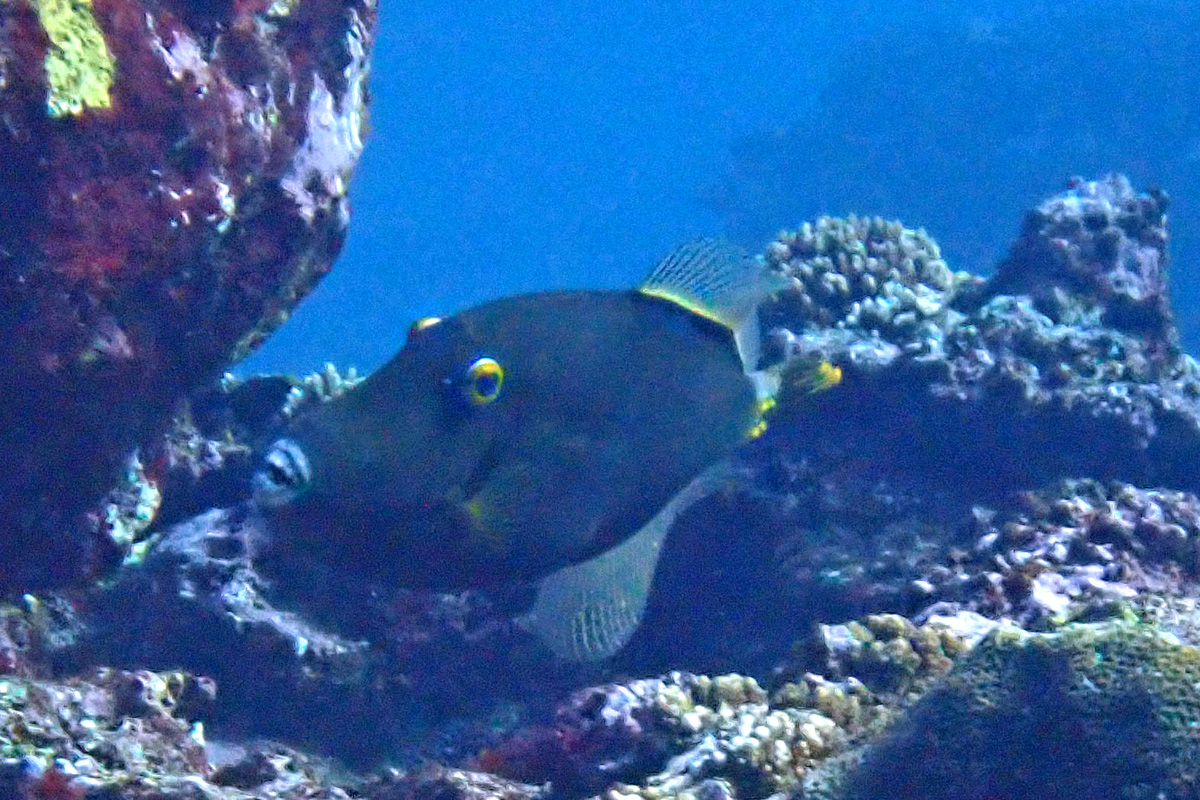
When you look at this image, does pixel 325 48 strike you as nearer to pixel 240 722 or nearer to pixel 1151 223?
pixel 240 722

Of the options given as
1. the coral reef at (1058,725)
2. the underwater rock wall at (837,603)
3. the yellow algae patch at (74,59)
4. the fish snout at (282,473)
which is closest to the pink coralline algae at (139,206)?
the yellow algae patch at (74,59)

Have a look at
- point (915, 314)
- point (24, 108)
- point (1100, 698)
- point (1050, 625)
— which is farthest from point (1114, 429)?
point (24, 108)

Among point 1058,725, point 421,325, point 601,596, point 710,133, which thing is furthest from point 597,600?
point 710,133

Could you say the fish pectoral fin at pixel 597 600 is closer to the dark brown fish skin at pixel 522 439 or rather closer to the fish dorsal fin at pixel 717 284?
the dark brown fish skin at pixel 522 439

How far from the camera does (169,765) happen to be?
301cm

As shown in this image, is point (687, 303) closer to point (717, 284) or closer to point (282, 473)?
point (717, 284)

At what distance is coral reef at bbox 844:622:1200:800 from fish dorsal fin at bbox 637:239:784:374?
40.7 inches

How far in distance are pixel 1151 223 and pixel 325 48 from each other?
5186 millimetres

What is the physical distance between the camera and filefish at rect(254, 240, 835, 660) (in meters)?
2.61

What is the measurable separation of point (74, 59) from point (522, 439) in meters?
2.13

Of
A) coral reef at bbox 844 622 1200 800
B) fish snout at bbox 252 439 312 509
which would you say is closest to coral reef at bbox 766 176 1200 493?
coral reef at bbox 844 622 1200 800

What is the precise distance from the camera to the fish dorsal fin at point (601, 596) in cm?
305

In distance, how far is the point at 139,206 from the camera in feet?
12.4

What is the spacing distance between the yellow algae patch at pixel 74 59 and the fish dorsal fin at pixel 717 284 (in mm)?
2086
